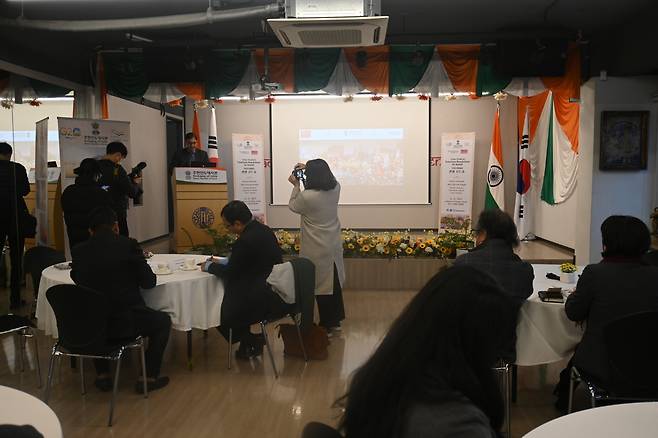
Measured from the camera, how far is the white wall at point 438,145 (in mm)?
10125

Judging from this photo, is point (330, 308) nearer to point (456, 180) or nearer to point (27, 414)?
point (27, 414)

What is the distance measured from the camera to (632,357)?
2.49 metres

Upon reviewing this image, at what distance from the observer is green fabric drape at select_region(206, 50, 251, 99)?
7020mm

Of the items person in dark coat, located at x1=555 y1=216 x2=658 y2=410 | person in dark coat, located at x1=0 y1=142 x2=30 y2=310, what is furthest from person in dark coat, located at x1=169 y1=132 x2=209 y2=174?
person in dark coat, located at x1=555 y1=216 x2=658 y2=410

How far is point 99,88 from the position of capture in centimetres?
720

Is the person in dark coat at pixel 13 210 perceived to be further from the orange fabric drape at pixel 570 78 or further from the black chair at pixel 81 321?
the orange fabric drape at pixel 570 78

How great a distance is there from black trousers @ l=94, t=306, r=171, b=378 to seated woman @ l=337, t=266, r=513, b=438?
2.77 m

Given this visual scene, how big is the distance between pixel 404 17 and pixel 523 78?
1.61m

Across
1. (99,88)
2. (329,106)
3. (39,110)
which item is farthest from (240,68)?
(329,106)

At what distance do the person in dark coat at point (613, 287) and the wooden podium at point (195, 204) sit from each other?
592 centimetres

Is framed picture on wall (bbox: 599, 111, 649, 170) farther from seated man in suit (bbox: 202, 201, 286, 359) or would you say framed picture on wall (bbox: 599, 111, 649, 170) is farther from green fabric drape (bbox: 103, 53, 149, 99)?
green fabric drape (bbox: 103, 53, 149, 99)

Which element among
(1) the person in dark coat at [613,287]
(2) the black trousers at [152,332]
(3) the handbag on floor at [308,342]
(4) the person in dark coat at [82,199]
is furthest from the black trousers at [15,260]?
(1) the person in dark coat at [613,287]

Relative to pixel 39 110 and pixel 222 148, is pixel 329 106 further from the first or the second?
pixel 39 110

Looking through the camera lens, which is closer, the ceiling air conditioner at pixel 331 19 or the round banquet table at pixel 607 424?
the round banquet table at pixel 607 424
